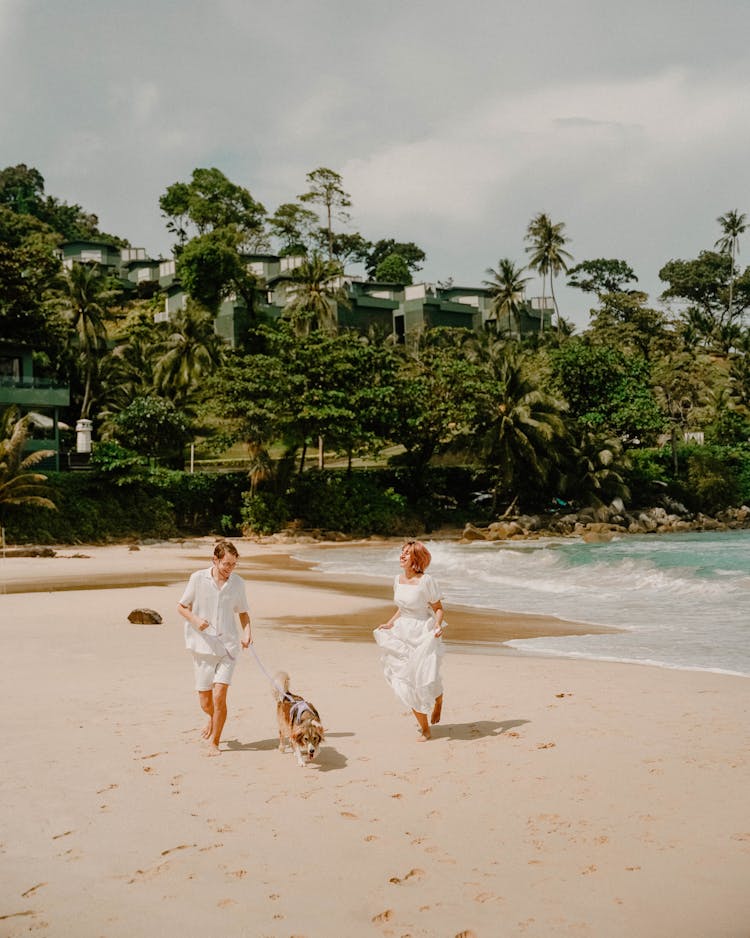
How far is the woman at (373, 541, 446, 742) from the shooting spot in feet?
24.2

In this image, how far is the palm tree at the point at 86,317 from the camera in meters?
55.6

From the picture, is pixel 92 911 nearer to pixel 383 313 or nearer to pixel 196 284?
pixel 196 284

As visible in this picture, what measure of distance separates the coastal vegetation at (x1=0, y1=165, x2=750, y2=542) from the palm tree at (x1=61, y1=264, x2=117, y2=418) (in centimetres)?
13

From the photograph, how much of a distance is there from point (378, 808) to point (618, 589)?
57.3 ft

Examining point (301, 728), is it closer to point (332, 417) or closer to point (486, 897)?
point (486, 897)

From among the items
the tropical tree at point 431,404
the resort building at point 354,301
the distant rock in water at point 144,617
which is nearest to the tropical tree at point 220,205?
the resort building at point 354,301

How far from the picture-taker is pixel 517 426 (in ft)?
159

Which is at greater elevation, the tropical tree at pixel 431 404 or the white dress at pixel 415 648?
the tropical tree at pixel 431 404

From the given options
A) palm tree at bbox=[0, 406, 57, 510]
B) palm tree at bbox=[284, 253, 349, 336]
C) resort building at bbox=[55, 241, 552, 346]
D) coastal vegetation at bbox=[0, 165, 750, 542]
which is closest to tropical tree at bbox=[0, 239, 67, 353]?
coastal vegetation at bbox=[0, 165, 750, 542]

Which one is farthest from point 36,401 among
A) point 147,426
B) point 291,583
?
point 291,583

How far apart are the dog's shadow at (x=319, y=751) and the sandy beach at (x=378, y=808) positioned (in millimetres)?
28

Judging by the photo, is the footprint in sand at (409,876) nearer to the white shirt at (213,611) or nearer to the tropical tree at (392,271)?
the white shirt at (213,611)

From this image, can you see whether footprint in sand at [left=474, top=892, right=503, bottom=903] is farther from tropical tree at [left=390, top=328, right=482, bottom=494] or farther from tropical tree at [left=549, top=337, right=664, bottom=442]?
tropical tree at [left=549, top=337, right=664, bottom=442]

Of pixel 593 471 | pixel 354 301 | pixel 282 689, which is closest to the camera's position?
pixel 282 689
